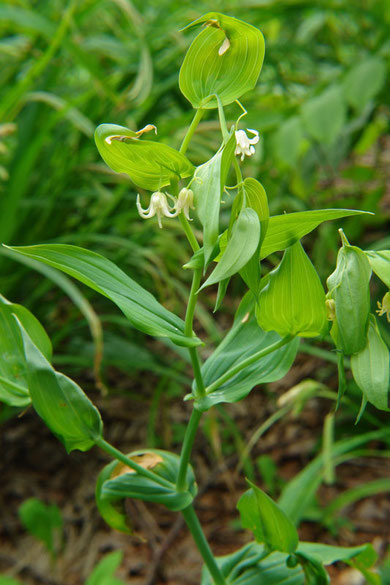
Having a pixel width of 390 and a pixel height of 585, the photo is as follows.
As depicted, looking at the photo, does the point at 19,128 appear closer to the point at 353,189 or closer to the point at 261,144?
the point at 261,144

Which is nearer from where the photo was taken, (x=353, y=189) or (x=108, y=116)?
(x=108, y=116)

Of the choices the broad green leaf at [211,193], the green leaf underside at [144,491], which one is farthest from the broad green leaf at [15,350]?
the broad green leaf at [211,193]

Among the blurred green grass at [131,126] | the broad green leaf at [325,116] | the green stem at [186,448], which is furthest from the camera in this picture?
the blurred green grass at [131,126]

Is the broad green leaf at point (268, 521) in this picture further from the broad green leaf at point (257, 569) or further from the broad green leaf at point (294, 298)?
the broad green leaf at point (294, 298)

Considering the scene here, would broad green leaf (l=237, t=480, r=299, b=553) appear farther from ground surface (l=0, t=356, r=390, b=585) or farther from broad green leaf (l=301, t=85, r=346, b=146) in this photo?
broad green leaf (l=301, t=85, r=346, b=146)

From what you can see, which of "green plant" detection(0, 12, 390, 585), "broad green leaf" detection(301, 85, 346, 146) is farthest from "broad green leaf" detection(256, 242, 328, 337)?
"broad green leaf" detection(301, 85, 346, 146)

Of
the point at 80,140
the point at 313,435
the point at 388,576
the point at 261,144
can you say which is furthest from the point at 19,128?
the point at 388,576
